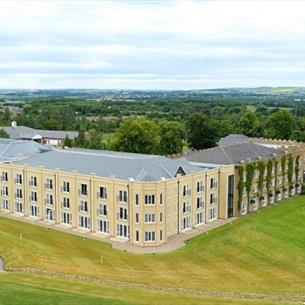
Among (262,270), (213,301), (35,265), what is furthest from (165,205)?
(213,301)

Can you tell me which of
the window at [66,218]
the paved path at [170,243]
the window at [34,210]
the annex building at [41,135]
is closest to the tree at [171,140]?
the annex building at [41,135]

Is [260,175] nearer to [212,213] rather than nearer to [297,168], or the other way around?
[212,213]

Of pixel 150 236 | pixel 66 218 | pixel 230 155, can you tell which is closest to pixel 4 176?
pixel 66 218

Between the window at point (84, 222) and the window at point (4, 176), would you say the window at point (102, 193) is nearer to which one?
the window at point (84, 222)

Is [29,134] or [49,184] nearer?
[49,184]

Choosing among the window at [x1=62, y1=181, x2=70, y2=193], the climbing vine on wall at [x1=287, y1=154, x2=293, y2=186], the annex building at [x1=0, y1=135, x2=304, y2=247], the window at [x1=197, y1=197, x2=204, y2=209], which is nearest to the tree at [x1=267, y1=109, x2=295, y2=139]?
the climbing vine on wall at [x1=287, y1=154, x2=293, y2=186]

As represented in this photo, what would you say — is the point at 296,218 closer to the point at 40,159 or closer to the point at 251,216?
the point at 251,216

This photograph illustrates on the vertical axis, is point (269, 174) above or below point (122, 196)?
below
